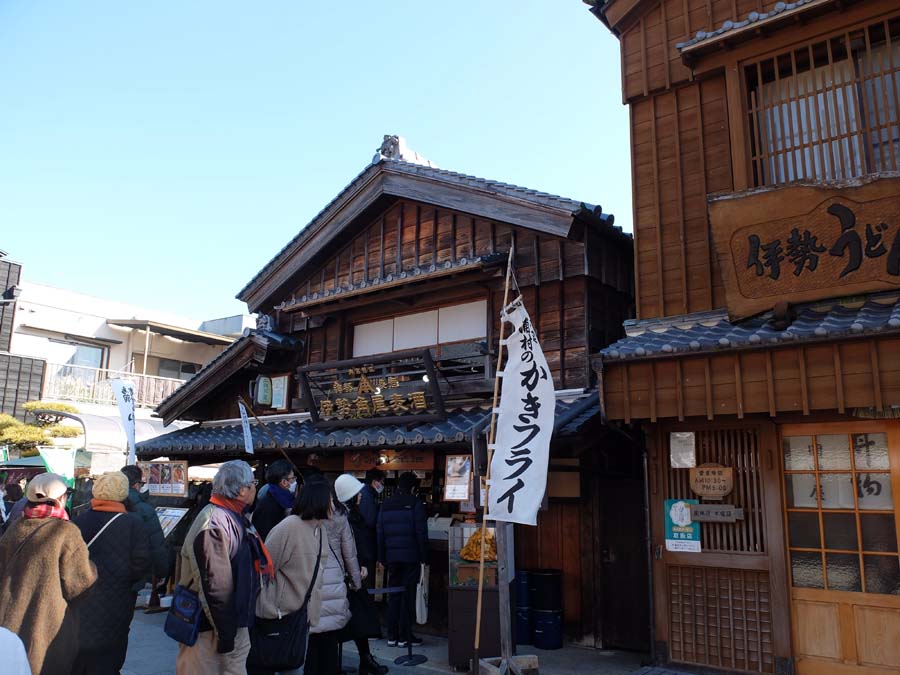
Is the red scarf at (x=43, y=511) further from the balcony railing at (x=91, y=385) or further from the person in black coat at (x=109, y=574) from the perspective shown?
the balcony railing at (x=91, y=385)

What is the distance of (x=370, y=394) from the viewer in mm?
11258

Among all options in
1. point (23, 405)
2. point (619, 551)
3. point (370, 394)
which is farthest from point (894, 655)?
point (23, 405)

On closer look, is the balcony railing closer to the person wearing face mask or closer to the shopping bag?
the shopping bag

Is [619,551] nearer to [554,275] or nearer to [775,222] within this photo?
[554,275]

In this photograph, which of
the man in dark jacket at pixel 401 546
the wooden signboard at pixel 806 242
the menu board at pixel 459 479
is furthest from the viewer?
the menu board at pixel 459 479

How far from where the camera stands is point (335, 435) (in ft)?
36.9

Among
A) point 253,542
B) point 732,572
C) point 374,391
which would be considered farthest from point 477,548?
point 253,542

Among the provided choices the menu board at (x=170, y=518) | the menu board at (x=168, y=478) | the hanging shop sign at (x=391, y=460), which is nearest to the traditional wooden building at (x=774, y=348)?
the hanging shop sign at (x=391, y=460)

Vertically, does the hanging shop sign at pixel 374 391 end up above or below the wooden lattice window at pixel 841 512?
above

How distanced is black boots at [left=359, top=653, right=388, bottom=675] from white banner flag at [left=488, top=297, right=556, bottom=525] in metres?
2.30

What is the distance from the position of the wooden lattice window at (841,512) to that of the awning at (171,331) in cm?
2399

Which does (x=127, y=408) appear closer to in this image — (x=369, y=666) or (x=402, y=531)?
(x=402, y=531)

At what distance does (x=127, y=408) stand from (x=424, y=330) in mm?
5877

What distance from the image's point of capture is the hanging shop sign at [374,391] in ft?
34.8
